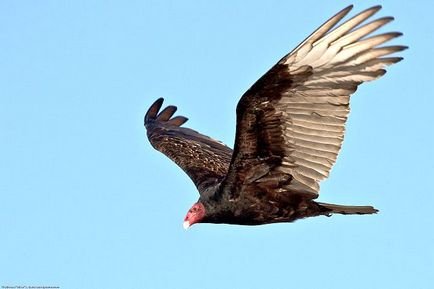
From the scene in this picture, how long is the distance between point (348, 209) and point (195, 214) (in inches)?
56.8

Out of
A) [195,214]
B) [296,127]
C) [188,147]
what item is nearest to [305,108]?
[296,127]

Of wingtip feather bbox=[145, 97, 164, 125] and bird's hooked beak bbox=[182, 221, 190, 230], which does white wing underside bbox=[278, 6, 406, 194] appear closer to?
bird's hooked beak bbox=[182, 221, 190, 230]

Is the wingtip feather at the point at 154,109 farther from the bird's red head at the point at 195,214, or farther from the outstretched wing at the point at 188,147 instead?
the bird's red head at the point at 195,214

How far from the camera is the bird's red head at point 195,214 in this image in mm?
10008

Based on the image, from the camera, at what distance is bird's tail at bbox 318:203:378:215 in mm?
9781

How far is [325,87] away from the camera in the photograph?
362 inches

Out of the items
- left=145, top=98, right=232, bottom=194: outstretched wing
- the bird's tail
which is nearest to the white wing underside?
the bird's tail

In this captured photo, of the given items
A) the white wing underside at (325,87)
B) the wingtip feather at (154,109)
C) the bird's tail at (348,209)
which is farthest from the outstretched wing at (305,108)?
the wingtip feather at (154,109)

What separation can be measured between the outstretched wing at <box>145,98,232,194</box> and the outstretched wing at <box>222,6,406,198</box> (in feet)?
3.55

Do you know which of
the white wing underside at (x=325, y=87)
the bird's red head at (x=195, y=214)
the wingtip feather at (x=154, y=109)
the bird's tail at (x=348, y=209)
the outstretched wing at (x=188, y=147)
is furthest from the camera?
the wingtip feather at (x=154, y=109)

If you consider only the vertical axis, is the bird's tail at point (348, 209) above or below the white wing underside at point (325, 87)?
below

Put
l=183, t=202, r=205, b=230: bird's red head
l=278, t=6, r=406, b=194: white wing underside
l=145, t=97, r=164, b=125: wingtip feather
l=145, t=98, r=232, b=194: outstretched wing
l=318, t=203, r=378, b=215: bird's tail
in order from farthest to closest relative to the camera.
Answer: l=145, t=97, r=164, b=125: wingtip feather, l=145, t=98, r=232, b=194: outstretched wing, l=183, t=202, r=205, b=230: bird's red head, l=318, t=203, r=378, b=215: bird's tail, l=278, t=6, r=406, b=194: white wing underside

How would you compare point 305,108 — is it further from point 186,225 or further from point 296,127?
point 186,225

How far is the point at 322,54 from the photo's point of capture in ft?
A: 29.5
